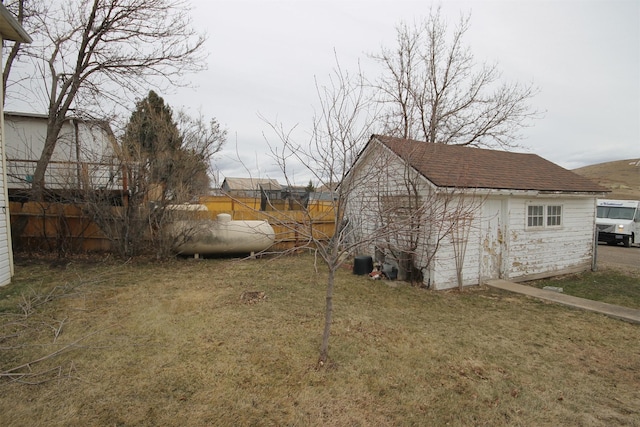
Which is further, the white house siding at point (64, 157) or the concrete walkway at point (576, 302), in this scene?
the white house siding at point (64, 157)

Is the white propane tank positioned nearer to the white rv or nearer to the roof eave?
the roof eave

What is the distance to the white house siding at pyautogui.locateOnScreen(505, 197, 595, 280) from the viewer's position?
833 cm

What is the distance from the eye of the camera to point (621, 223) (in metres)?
16.2

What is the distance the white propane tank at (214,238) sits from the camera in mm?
9078

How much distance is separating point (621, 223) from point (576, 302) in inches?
555

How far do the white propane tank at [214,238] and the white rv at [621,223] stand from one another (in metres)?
17.7

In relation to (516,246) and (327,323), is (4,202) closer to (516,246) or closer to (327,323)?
(327,323)

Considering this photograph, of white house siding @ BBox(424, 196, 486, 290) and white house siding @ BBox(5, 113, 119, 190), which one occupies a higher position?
white house siding @ BBox(5, 113, 119, 190)

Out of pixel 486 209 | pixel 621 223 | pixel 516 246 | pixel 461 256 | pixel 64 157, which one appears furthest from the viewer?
pixel 621 223

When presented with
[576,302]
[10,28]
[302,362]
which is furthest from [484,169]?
[10,28]

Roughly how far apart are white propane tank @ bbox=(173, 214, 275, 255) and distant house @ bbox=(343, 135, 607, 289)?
3.59m

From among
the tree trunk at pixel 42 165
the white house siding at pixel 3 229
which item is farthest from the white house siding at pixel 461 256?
the tree trunk at pixel 42 165

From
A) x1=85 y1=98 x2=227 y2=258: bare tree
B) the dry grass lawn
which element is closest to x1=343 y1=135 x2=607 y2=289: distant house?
the dry grass lawn

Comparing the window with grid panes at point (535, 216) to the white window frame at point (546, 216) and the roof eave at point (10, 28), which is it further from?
the roof eave at point (10, 28)
